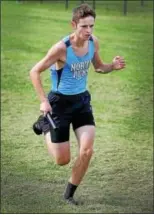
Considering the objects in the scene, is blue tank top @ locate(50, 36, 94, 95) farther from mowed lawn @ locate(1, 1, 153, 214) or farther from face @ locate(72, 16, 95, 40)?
mowed lawn @ locate(1, 1, 153, 214)

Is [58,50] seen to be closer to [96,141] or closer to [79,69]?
[79,69]

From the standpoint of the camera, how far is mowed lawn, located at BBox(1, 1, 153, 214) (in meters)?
6.87

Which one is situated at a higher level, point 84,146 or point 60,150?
point 84,146

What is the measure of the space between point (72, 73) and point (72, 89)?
0.19 meters

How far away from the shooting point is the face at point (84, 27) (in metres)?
5.96

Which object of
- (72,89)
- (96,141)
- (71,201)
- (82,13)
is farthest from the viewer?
(96,141)

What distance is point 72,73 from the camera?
6227 millimetres

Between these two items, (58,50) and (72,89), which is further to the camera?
(72,89)

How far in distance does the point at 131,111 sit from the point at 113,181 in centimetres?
396

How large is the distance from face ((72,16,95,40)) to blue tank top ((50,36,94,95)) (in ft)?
0.62

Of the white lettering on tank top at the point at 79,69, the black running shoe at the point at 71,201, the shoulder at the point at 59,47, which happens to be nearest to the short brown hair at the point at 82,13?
the shoulder at the point at 59,47

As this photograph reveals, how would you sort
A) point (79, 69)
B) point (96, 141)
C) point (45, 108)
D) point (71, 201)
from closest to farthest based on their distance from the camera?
point (45, 108) → point (79, 69) → point (71, 201) → point (96, 141)

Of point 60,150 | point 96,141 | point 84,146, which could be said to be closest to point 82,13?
point 84,146

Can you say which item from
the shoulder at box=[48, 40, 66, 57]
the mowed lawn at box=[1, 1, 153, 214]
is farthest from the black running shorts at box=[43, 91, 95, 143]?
the mowed lawn at box=[1, 1, 153, 214]
